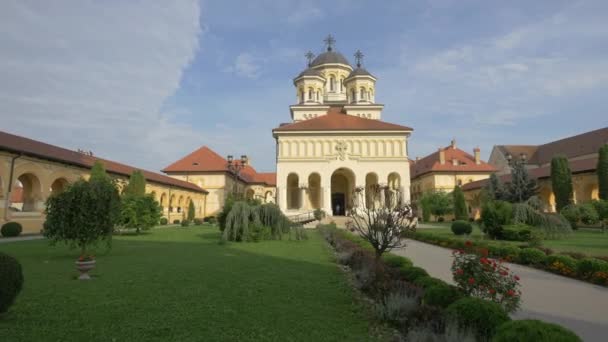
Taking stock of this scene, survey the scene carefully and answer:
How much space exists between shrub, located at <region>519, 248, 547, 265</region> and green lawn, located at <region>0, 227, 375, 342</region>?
572 centimetres

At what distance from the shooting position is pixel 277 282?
7.53m

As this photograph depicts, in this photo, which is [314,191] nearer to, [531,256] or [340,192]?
[340,192]

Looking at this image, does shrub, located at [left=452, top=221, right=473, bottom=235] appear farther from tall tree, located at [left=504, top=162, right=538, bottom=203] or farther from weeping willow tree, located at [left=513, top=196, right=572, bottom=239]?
tall tree, located at [left=504, top=162, right=538, bottom=203]

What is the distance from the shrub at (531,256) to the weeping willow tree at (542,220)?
670cm

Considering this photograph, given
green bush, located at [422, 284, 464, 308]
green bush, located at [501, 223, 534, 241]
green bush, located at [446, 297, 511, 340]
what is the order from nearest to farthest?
green bush, located at [446, 297, 511, 340] → green bush, located at [422, 284, 464, 308] → green bush, located at [501, 223, 534, 241]

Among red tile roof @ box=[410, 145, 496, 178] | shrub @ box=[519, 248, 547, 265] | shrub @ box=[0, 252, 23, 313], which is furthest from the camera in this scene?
red tile roof @ box=[410, 145, 496, 178]

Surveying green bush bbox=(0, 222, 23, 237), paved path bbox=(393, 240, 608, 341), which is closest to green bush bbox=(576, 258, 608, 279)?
paved path bbox=(393, 240, 608, 341)

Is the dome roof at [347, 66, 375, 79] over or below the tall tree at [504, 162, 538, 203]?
over

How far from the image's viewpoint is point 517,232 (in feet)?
52.3

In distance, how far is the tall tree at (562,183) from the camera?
28.9 meters

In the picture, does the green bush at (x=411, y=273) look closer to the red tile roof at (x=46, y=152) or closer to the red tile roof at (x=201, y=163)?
the red tile roof at (x=46, y=152)

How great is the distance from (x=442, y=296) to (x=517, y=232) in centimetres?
1304

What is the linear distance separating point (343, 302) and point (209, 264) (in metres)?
4.84

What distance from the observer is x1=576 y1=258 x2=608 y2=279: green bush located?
8117 millimetres
